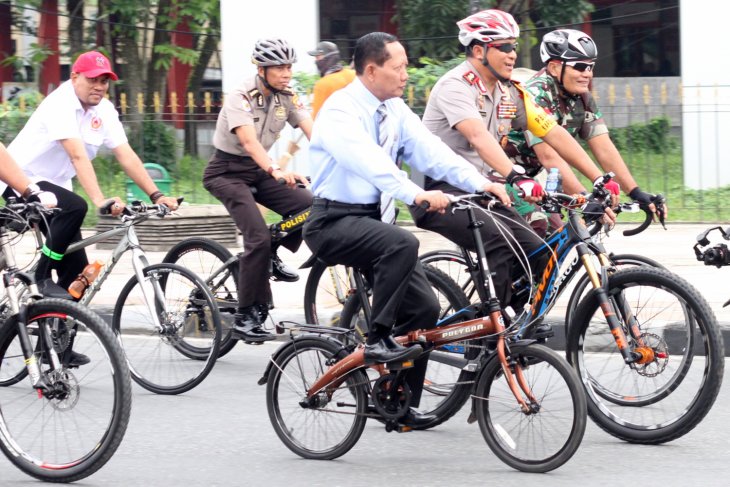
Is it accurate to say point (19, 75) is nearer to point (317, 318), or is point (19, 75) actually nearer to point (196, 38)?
point (196, 38)

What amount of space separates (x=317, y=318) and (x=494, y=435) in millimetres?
2667

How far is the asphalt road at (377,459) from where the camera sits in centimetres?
533

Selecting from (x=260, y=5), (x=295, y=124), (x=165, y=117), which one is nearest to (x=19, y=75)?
(x=260, y=5)

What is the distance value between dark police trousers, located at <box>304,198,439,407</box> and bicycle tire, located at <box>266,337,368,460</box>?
0.26m

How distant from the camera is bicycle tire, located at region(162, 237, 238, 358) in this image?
25.6ft

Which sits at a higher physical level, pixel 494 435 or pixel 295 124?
pixel 295 124

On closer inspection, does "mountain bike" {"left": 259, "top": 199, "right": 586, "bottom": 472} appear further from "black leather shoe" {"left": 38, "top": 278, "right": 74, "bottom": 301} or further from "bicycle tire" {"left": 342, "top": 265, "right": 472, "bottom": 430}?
"black leather shoe" {"left": 38, "top": 278, "right": 74, "bottom": 301}

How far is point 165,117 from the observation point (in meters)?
14.2

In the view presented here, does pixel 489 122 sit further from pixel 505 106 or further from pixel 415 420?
pixel 415 420

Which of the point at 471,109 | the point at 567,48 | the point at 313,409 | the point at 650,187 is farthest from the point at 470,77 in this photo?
the point at 650,187

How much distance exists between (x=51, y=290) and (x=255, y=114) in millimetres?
1655

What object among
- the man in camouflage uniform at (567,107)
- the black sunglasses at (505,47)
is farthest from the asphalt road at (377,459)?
the black sunglasses at (505,47)

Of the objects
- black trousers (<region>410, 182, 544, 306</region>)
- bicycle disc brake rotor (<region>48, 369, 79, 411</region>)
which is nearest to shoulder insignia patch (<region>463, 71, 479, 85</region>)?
black trousers (<region>410, 182, 544, 306</region>)

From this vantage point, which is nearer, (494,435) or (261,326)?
(494,435)
